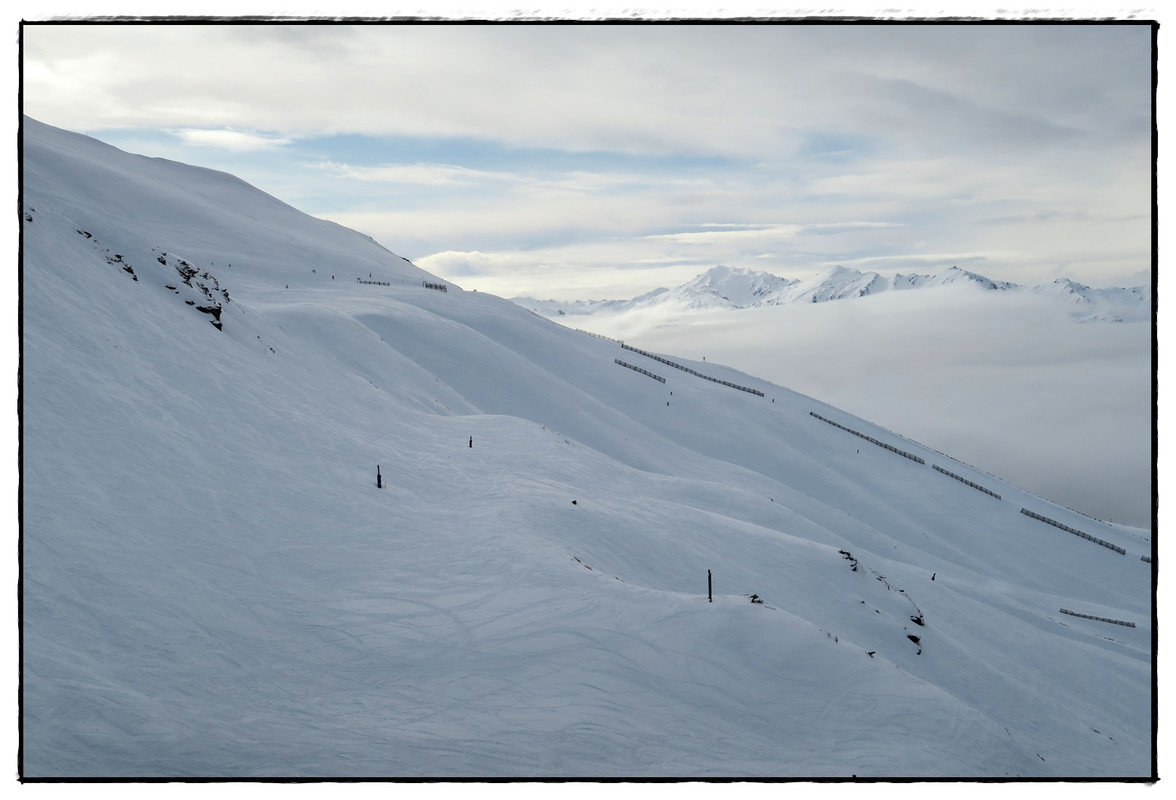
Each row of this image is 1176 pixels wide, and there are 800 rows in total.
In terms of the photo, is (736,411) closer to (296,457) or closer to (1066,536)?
(1066,536)

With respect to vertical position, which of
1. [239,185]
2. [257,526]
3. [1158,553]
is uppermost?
[239,185]

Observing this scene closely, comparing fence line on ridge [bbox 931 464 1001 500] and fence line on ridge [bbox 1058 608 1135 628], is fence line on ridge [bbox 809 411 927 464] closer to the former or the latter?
fence line on ridge [bbox 931 464 1001 500]

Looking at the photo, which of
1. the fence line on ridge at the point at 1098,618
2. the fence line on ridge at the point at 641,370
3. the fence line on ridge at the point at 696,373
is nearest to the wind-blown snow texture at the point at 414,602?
the fence line on ridge at the point at 1098,618

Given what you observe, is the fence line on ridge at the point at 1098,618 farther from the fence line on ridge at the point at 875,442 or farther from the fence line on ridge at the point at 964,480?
the fence line on ridge at the point at 875,442

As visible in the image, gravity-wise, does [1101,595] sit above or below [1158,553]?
below

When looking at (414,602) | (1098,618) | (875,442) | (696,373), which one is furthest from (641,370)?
(414,602)

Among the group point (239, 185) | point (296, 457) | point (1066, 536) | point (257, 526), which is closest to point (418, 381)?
Result: point (296, 457)

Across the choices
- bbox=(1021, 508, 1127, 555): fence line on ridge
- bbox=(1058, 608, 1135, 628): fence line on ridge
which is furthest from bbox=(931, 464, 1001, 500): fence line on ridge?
bbox=(1058, 608, 1135, 628): fence line on ridge

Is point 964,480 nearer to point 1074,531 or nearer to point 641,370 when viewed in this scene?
point 1074,531
